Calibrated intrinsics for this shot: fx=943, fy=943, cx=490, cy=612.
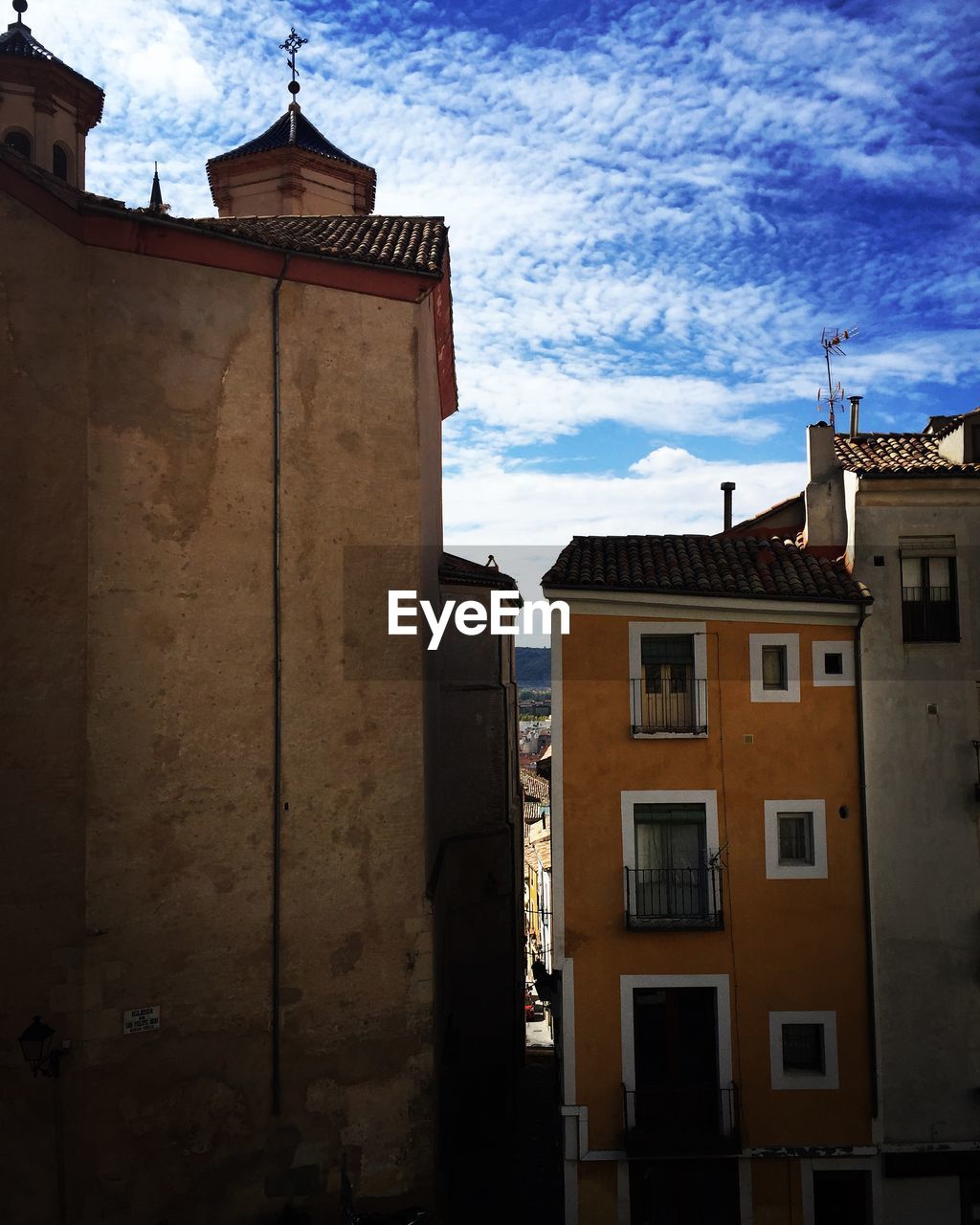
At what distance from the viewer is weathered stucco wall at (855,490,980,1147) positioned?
13.1 metres

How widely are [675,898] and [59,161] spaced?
74.9 feet

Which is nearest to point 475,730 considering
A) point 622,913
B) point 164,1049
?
point 622,913

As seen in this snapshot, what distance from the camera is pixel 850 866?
13383 mm

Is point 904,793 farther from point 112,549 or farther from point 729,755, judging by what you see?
point 112,549

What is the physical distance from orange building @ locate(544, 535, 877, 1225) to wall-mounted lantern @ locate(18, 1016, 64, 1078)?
643cm

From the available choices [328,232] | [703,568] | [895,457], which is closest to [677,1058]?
[703,568]

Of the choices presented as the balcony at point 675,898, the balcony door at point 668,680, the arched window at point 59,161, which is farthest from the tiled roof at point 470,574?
the arched window at point 59,161

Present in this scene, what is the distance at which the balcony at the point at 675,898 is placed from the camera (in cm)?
1310

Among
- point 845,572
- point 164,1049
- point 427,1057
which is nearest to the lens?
point 164,1049

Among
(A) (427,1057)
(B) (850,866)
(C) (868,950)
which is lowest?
(A) (427,1057)

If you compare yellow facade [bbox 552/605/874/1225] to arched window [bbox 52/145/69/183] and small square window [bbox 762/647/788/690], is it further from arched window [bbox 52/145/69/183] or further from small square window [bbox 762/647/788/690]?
arched window [bbox 52/145/69/183]

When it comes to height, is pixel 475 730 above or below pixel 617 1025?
above

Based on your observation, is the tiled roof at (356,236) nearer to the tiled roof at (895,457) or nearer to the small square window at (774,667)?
the tiled roof at (895,457)

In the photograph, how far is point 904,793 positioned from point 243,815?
9.16 m
